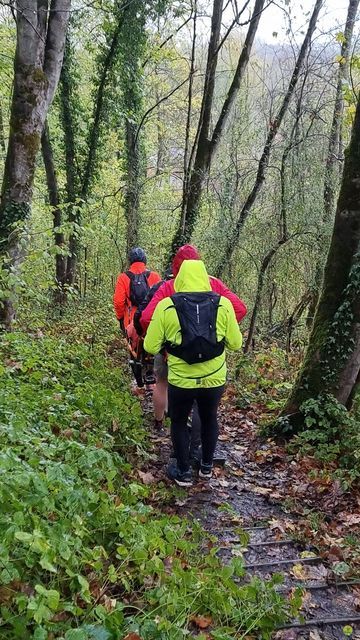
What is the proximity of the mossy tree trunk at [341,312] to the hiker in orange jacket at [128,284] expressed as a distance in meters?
2.62

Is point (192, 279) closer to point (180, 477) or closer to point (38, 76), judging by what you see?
point (180, 477)

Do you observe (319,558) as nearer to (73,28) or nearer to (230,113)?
(230,113)

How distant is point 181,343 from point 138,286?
2.99 m

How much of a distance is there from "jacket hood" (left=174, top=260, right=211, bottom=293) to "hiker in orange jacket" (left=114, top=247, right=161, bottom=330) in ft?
8.94

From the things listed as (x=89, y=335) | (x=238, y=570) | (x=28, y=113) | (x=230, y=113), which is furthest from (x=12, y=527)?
(x=230, y=113)

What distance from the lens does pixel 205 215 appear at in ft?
54.3

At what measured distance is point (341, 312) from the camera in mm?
5809

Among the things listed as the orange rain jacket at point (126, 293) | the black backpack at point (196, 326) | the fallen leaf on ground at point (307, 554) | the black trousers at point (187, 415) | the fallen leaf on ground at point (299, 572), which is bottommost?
the fallen leaf on ground at point (307, 554)

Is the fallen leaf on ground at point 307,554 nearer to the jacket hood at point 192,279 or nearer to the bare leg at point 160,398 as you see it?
the jacket hood at point 192,279

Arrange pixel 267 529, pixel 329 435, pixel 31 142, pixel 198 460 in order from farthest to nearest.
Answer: pixel 31 142 → pixel 329 435 → pixel 198 460 → pixel 267 529

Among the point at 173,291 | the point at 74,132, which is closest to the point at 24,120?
the point at 173,291

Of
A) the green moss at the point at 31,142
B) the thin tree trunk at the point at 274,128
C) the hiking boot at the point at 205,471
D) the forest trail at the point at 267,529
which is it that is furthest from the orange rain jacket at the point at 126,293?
the thin tree trunk at the point at 274,128

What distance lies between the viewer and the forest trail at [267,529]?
3.21 meters

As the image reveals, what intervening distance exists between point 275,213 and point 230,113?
3.86 meters
